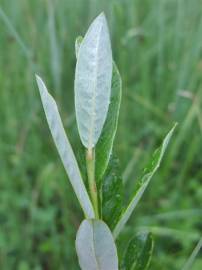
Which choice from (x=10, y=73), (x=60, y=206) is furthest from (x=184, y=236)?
(x=10, y=73)

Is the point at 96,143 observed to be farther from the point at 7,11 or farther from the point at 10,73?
the point at 7,11

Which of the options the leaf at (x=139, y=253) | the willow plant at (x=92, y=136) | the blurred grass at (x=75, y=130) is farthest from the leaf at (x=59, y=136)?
the blurred grass at (x=75, y=130)

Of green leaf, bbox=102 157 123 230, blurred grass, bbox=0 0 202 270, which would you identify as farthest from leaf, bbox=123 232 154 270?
blurred grass, bbox=0 0 202 270

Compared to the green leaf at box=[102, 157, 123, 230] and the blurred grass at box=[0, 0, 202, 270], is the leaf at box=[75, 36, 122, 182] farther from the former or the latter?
the blurred grass at box=[0, 0, 202, 270]

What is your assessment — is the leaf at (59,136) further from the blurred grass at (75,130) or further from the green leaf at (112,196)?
the blurred grass at (75,130)

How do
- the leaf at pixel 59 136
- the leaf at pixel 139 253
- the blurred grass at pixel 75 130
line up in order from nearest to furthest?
the leaf at pixel 59 136 < the leaf at pixel 139 253 < the blurred grass at pixel 75 130

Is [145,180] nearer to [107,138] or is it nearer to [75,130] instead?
[107,138]
